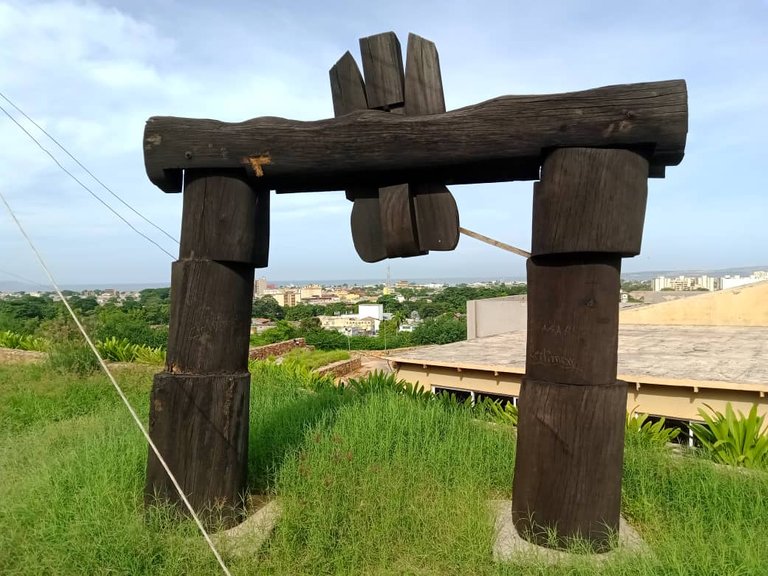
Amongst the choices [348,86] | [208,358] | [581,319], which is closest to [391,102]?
[348,86]

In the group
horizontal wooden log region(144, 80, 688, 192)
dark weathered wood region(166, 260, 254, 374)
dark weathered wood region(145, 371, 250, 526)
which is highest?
horizontal wooden log region(144, 80, 688, 192)

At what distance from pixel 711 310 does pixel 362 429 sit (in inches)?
528

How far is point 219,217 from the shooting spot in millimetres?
2885

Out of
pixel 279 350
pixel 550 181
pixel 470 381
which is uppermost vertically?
pixel 550 181

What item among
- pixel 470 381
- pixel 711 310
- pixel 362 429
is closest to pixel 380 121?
pixel 362 429

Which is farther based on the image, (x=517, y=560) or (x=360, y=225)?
(x=360, y=225)

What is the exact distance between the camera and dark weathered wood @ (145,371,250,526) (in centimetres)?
280

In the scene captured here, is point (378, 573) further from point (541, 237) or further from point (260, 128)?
point (260, 128)

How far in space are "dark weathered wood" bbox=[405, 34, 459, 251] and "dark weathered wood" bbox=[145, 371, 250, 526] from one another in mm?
1330

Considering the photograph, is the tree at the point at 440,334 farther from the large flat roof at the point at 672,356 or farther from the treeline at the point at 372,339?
the large flat roof at the point at 672,356

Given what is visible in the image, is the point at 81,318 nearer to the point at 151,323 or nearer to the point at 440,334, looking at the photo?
the point at 151,323

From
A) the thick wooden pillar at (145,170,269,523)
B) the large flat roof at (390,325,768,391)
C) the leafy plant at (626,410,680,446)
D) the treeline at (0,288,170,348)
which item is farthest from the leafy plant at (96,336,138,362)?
the leafy plant at (626,410,680,446)

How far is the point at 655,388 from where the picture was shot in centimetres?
713

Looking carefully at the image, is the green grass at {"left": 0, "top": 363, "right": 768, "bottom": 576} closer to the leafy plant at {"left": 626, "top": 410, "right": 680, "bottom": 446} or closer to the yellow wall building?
the leafy plant at {"left": 626, "top": 410, "right": 680, "bottom": 446}
